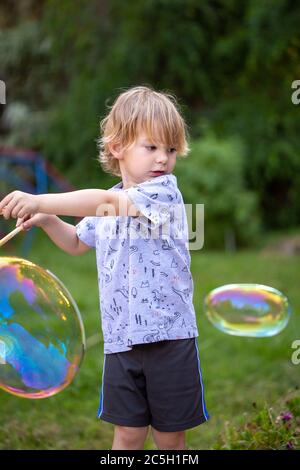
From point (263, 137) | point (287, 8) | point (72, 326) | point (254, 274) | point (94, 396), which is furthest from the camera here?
point (263, 137)

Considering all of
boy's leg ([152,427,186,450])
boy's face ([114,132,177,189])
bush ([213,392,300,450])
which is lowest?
bush ([213,392,300,450])

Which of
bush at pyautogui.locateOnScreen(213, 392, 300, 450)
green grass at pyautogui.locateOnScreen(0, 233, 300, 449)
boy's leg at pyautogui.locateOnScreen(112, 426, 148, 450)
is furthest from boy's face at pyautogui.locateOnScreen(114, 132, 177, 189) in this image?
green grass at pyautogui.locateOnScreen(0, 233, 300, 449)

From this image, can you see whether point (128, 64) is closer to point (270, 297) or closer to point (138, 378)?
point (270, 297)

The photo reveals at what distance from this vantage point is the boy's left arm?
1736mm

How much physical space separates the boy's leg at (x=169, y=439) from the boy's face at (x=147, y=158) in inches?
28.0

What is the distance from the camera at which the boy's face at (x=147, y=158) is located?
1.94m

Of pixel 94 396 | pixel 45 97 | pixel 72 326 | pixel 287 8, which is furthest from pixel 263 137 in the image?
pixel 72 326

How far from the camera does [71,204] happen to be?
1800 mm

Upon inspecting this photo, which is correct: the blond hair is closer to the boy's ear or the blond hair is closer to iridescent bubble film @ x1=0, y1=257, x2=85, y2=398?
the boy's ear

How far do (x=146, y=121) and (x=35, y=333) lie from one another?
2.31 feet

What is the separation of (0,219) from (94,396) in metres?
4.40

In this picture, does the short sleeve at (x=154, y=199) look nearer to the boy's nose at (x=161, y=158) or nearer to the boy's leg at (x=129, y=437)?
the boy's nose at (x=161, y=158)

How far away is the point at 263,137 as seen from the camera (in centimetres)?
845

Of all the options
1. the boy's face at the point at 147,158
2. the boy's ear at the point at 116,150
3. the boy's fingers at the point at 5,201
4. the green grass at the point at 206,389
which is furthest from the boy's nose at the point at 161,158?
the green grass at the point at 206,389
